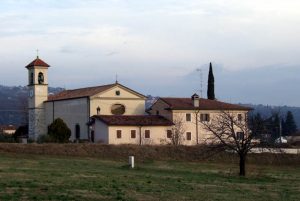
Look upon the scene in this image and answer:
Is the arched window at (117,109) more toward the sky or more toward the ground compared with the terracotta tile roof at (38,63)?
more toward the ground

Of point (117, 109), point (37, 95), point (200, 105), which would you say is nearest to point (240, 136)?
point (200, 105)

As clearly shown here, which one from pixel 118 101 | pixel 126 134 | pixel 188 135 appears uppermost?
pixel 118 101

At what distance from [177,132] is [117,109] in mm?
8702

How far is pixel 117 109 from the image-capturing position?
79.9 meters

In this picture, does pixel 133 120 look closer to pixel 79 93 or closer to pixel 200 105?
pixel 200 105

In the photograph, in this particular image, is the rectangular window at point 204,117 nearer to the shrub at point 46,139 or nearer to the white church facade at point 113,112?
the white church facade at point 113,112

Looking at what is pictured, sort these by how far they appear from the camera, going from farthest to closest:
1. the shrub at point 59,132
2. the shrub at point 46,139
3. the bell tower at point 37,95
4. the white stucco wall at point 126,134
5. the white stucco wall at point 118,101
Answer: the bell tower at point 37,95, the white stucco wall at point 118,101, the white stucco wall at point 126,134, the shrub at point 59,132, the shrub at point 46,139

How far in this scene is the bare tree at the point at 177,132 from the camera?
7638 cm

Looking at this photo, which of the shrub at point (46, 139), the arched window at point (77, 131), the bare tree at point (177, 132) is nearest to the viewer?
the shrub at point (46, 139)

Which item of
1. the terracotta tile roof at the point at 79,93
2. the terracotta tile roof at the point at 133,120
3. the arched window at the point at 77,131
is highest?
the terracotta tile roof at the point at 79,93

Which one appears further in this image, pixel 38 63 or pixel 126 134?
pixel 38 63

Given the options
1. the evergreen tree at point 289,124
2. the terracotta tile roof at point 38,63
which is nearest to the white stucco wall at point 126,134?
the terracotta tile roof at point 38,63

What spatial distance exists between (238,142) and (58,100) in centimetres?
4407

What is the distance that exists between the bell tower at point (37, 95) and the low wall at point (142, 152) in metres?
22.4
